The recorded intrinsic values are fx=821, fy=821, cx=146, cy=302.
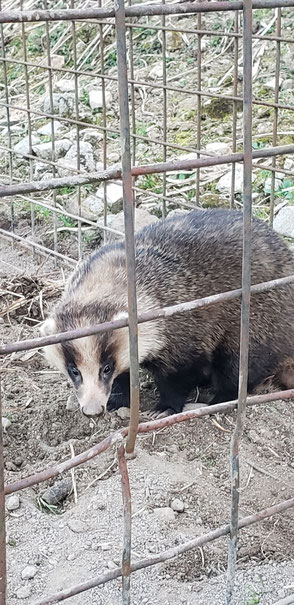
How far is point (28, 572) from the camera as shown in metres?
2.83

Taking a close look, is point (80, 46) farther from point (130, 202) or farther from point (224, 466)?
point (130, 202)

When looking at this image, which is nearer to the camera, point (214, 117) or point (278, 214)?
point (278, 214)

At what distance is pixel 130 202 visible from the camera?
6.15 ft

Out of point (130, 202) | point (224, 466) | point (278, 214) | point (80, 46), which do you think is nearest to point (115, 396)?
point (224, 466)

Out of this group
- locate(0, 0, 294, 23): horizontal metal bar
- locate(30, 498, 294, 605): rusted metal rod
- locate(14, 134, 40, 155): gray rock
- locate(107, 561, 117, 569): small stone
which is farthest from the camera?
locate(14, 134, 40, 155): gray rock

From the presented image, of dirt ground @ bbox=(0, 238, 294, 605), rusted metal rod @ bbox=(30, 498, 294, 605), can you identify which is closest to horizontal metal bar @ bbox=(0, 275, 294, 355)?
rusted metal rod @ bbox=(30, 498, 294, 605)

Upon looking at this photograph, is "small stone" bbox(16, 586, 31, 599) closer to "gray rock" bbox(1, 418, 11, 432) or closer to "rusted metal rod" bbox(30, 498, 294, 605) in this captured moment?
"rusted metal rod" bbox(30, 498, 294, 605)

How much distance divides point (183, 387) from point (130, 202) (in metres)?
2.56

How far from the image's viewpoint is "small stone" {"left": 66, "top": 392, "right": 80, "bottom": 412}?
4.13 meters

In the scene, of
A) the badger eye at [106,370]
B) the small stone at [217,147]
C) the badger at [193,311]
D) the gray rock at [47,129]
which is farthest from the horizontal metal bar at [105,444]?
the gray rock at [47,129]

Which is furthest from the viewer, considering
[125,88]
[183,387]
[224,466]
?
[183,387]

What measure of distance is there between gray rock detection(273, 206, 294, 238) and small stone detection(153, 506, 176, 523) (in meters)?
2.82

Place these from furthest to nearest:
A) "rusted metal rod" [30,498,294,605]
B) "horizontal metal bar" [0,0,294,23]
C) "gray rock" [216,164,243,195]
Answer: "gray rock" [216,164,243,195] → "rusted metal rod" [30,498,294,605] → "horizontal metal bar" [0,0,294,23]

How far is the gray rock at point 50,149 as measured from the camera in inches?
274
